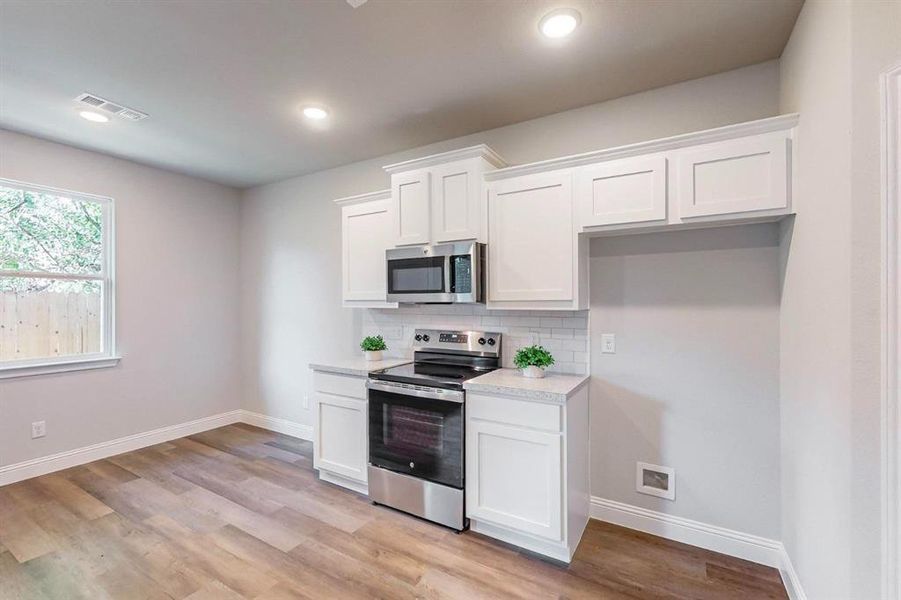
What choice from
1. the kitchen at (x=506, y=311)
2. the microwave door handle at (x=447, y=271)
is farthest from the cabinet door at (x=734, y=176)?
the microwave door handle at (x=447, y=271)

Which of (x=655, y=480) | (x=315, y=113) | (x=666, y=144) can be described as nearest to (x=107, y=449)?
(x=315, y=113)

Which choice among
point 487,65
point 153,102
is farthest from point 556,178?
point 153,102

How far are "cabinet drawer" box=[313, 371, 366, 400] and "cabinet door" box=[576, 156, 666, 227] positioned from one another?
189cm

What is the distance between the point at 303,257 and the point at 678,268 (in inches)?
136

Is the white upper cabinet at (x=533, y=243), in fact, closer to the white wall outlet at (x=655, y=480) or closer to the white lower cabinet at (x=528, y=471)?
the white lower cabinet at (x=528, y=471)

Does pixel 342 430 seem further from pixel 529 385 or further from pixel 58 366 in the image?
pixel 58 366

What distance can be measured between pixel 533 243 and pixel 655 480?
1.63m

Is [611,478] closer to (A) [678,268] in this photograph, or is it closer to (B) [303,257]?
(A) [678,268]

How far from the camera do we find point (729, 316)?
228cm

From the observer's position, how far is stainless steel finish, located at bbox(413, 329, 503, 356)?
299cm

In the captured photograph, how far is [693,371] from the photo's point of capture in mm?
2377

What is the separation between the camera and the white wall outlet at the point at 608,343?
8.54 feet

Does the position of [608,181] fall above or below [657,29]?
below

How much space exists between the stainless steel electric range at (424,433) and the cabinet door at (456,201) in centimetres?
79
